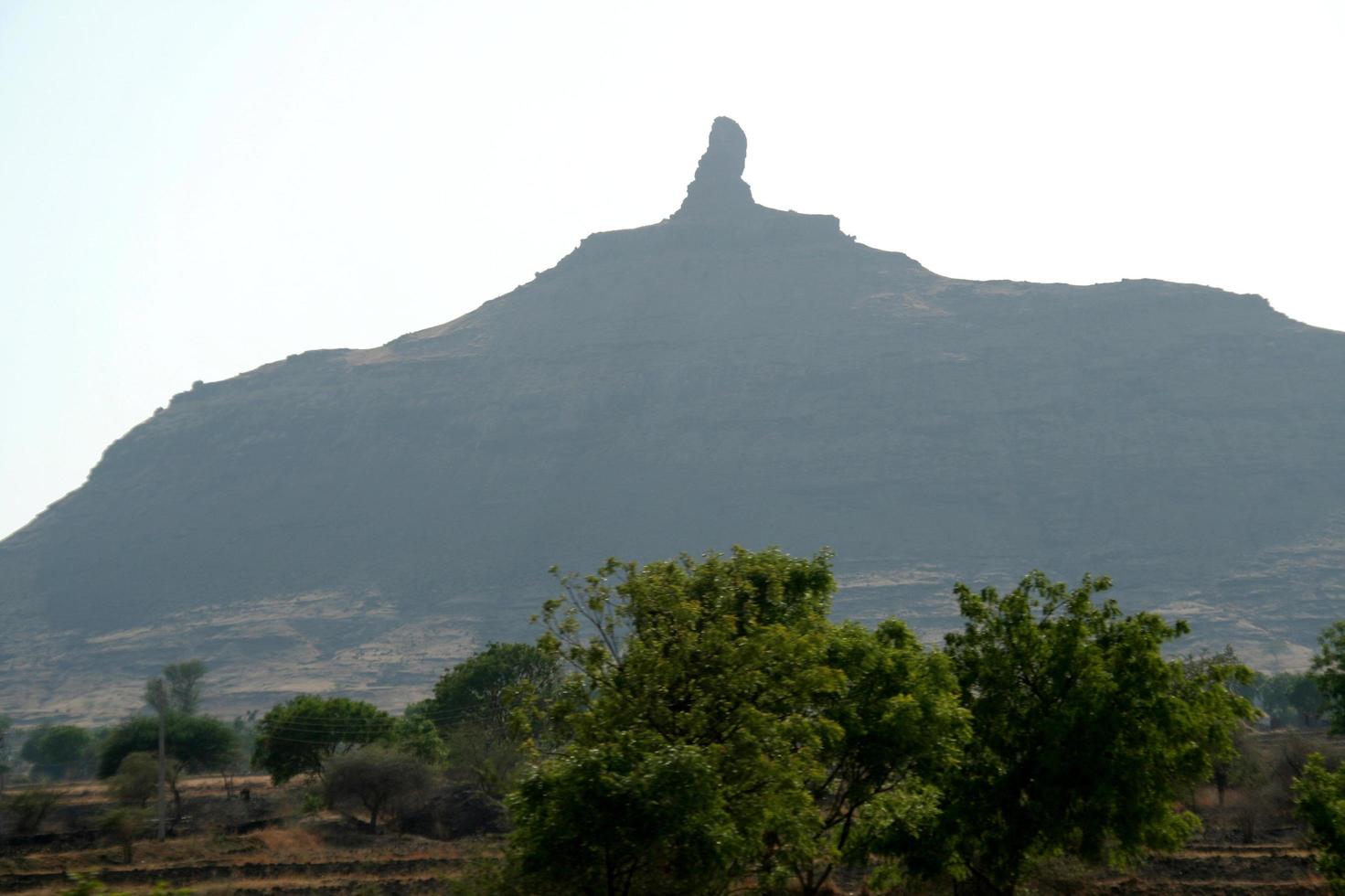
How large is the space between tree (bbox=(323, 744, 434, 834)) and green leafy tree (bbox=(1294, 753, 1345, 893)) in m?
43.4

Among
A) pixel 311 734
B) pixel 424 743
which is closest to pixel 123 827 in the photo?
pixel 424 743

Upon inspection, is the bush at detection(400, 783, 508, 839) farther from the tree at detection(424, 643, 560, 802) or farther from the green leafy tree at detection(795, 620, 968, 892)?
the green leafy tree at detection(795, 620, 968, 892)

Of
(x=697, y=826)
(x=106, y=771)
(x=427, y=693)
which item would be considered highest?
(x=697, y=826)

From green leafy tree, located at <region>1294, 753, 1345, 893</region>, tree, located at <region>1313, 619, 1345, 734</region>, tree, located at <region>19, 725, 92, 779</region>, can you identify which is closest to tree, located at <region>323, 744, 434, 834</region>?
tree, located at <region>1313, 619, 1345, 734</region>

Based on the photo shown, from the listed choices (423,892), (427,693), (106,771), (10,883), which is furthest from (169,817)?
(427,693)

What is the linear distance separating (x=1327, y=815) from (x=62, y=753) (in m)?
118

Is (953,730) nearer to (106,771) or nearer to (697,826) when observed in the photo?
(697,826)

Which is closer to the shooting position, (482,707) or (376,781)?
(376,781)

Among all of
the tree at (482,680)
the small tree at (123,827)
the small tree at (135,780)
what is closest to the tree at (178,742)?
the small tree at (135,780)

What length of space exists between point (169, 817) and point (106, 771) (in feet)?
51.3

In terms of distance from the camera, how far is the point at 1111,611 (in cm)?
2647

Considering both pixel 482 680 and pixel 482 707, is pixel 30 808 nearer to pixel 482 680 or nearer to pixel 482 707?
pixel 482 707

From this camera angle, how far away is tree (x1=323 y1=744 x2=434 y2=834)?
58.6 m

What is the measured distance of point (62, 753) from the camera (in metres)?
117
